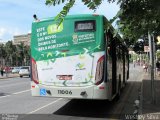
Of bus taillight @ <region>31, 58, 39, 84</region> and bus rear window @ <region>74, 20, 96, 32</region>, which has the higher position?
bus rear window @ <region>74, 20, 96, 32</region>

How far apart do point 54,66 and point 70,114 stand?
1.75 meters

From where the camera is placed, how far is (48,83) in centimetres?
1182

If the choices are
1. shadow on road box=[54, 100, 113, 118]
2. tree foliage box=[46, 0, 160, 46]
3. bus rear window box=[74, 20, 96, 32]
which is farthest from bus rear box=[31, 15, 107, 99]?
tree foliage box=[46, 0, 160, 46]

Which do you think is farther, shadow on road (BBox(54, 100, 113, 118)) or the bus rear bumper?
shadow on road (BBox(54, 100, 113, 118))

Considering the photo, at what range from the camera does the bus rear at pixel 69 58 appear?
11328 mm

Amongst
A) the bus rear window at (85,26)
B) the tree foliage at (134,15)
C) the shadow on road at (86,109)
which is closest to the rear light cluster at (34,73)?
the shadow on road at (86,109)

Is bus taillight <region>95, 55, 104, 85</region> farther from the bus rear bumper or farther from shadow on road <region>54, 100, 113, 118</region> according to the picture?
shadow on road <region>54, 100, 113, 118</region>

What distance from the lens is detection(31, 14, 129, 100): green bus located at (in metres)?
11.3

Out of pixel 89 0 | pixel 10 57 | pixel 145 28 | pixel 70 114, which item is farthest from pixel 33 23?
pixel 10 57

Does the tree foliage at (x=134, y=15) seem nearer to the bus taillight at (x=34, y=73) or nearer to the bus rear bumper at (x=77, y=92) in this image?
the bus rear bumper at (x=77, y=92)

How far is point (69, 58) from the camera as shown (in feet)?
38.1

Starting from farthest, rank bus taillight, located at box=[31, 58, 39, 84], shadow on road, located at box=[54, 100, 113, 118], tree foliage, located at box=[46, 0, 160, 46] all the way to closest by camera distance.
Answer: shadow on road, located at box=[54, 100, 113, 118], bus taillight, located at box=[31, 58, 39, 84], tree foliage, located at box=[46, 0, 160, 46]

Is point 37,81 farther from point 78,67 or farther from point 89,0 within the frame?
point 89,0

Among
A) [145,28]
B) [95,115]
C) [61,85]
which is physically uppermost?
[145,28]
